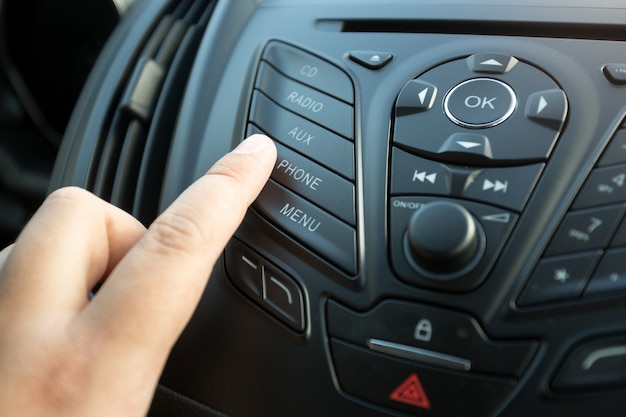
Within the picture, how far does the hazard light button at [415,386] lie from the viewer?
0.45 m

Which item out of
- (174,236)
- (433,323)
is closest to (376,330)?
(433,323)

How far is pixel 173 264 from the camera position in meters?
0.46

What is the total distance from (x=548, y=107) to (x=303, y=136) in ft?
0.64

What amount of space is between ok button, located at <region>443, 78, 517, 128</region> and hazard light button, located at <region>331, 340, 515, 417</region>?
196mm

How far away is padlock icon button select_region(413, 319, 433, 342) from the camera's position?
46 centimetres

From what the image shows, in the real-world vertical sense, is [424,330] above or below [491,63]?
below

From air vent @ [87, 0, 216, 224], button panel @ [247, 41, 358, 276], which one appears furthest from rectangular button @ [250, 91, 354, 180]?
air vent @ [87, 0, 216, 224]

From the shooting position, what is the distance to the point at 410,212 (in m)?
0.51

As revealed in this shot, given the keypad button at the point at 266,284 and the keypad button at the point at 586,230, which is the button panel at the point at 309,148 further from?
the keypad button at the point at 586,230

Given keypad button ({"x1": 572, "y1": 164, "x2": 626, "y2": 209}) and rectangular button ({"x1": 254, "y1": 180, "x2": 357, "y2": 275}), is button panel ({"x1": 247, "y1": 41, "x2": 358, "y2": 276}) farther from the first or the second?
keypad button ({"x1": 572, "y1": 164, "x2": 626, "y2": 209})

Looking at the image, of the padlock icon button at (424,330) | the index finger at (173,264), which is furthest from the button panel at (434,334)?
the index finger at (173,264)

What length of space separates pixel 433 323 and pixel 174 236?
188 millimetres

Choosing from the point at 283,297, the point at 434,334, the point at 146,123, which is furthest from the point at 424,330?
the point at 146,123

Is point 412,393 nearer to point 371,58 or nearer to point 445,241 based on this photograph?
point 445,241
